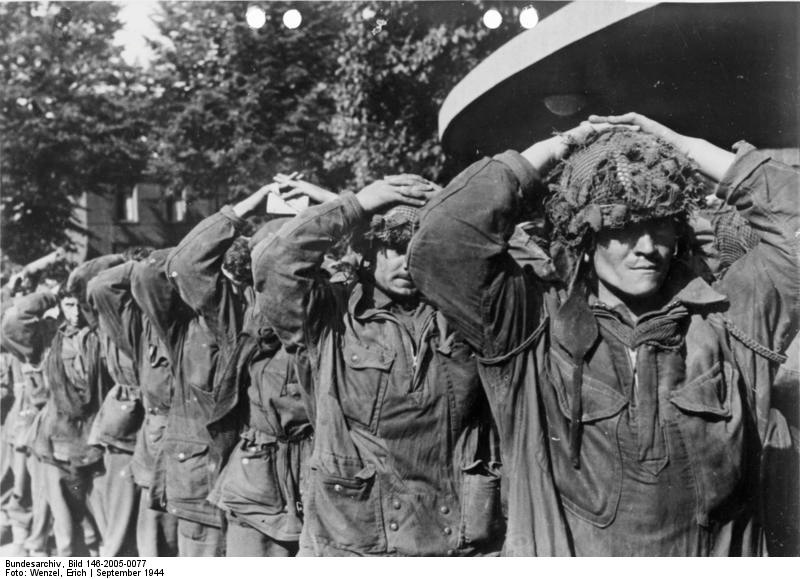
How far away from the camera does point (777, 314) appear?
2914 mm

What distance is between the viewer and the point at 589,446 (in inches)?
109

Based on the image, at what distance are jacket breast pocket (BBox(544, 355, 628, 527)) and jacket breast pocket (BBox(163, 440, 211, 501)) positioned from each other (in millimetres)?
2481

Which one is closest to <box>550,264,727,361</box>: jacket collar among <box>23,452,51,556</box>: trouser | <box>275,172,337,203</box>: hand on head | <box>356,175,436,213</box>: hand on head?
<box>356,175,436,213</box>: hand on head

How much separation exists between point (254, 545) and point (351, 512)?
1029mm

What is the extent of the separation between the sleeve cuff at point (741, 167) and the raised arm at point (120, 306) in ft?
11.6

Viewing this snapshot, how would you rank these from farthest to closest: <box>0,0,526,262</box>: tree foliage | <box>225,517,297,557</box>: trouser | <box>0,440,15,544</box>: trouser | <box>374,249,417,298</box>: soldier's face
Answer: <box>0,440,15,544</box>: trouser → <box>0,0,526,262</box>: tree foliage → <box>225,517,297,557</box>: trouser → <box>374,249,417,298</box>: soldier's face

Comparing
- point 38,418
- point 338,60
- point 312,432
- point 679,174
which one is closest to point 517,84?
point 679,174

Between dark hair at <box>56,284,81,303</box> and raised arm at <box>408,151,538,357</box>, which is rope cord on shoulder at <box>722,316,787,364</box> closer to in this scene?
raised arm at <box>408,151,538,357</box>

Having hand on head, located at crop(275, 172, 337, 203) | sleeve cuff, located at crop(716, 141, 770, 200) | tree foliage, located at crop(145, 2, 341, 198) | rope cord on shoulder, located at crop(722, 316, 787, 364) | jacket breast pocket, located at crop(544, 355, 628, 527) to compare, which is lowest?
jacket breast pocket, located at crop(544, 355, 628, 527)

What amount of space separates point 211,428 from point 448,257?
228 cm

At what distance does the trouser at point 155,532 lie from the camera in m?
5.46

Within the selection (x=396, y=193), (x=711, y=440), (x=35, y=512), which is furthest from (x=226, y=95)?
(x=711, y=440)

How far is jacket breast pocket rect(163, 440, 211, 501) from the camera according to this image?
4.82 metres
